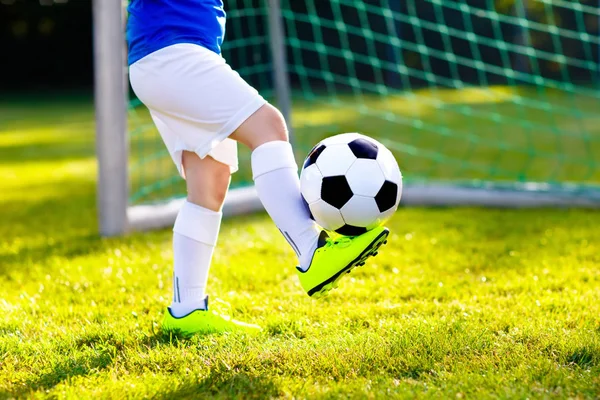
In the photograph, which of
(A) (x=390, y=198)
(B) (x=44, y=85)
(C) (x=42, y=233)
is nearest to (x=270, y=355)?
(A) (x=390, y=198)

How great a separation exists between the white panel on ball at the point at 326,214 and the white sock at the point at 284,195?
0.07 ft

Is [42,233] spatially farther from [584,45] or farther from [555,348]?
[584,45]

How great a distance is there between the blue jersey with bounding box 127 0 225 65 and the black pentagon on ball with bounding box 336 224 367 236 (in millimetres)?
616

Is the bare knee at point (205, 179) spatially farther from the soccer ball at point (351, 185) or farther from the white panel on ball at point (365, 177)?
the white panel on ball at point (365, 177)

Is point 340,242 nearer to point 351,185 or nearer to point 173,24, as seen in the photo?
point 351,185

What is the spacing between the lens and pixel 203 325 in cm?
230

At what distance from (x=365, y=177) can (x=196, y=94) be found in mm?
491

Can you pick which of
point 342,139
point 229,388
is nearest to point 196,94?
point 342,139

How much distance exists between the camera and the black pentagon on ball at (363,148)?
2.21m

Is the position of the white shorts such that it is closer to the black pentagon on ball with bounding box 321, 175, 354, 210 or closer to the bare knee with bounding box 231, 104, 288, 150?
the bare knee with bounding box 231, 104, 288, 150

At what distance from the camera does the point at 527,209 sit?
4230mm

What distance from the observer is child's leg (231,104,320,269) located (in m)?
2.06


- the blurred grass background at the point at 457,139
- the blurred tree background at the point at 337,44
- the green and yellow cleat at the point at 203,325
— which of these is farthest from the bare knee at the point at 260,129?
the blurred tree background at the point at 337,44

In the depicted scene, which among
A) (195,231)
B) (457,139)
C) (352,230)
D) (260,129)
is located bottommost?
(457,139)
